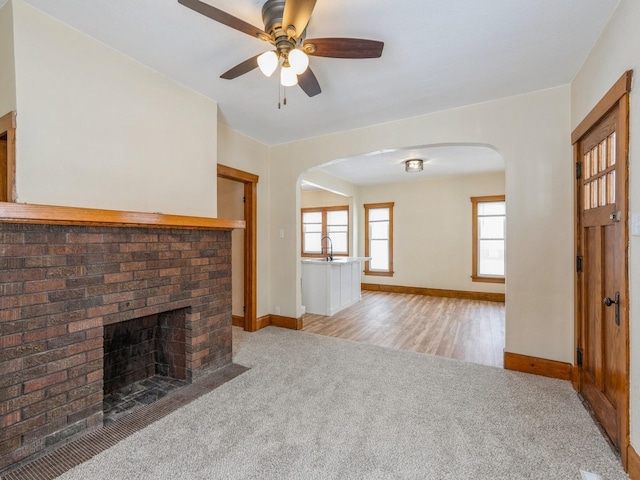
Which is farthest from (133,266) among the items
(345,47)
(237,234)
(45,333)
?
(237,234)

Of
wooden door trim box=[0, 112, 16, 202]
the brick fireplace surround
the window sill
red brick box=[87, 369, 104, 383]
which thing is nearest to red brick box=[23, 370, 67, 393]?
the brick fireplace surround

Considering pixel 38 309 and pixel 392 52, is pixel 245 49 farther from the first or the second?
pixel 38 309

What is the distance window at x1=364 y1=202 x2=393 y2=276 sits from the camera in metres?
7.20

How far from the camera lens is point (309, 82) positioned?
6.87ft

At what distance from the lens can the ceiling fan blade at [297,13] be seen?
1.41m

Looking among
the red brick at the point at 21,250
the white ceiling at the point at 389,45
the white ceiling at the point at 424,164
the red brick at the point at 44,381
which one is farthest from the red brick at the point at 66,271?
the white ceiling at the point at 424,164

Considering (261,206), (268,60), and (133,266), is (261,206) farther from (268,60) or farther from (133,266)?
Result: (268,60)

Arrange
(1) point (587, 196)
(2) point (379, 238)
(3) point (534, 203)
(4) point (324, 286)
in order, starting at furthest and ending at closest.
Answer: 1. (2) point (379, 238)
2. (4) point (324, 286)
3. (3) point (534, 203)
4. (1) point (587, 196)

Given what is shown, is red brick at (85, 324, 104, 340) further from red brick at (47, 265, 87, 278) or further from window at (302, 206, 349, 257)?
window at (302, 206, 349, 257)

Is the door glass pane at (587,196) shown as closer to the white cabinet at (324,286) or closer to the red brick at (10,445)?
the white cabinet at (324,286)

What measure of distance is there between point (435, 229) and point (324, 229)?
2857mm

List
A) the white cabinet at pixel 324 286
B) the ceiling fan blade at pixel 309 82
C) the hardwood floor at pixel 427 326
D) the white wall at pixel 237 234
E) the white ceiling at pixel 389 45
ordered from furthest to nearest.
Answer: the white cabinet at pixel 324 286 < the white wall at pixel 237 234 < the hardwood floor at pixel 427 326 < the ceiling fan blade at pixel 309 82 < the white ceiling at pixel 389 45

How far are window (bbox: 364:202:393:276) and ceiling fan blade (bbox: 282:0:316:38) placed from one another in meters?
5.87

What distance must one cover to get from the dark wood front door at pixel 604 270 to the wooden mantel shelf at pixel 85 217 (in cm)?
290
